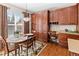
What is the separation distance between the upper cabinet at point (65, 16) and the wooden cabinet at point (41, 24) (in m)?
0.51

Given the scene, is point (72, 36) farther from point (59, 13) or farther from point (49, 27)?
point (49, 27)

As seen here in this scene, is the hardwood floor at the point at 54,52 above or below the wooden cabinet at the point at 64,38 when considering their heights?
below

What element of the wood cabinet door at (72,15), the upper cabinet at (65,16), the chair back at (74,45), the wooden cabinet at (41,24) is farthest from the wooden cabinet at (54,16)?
the chair back at (74,45)

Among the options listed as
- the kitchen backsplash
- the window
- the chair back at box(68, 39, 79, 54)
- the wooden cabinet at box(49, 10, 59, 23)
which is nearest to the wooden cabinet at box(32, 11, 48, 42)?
the wooden cabinet at box(49, 10, 59, 23)

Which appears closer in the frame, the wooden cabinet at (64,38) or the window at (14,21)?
the wooden cabinet at (64,38)

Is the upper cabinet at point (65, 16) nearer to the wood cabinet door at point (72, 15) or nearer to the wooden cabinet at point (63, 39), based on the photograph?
the wood cabinet door at point (72, 15)

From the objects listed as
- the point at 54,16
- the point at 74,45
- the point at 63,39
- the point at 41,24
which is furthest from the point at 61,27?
the point at 74,45

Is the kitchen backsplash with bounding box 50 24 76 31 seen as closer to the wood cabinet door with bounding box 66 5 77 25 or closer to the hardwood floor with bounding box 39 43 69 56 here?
the wood cabinet door with bounding box 66 5 77 25

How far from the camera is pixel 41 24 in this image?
736 centimetres

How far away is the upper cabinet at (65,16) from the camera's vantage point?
532 cm

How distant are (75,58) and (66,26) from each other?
4804 mm

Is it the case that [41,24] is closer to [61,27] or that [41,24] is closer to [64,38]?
[61,27]

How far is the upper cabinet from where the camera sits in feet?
17.5

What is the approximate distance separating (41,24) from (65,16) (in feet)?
6.75
